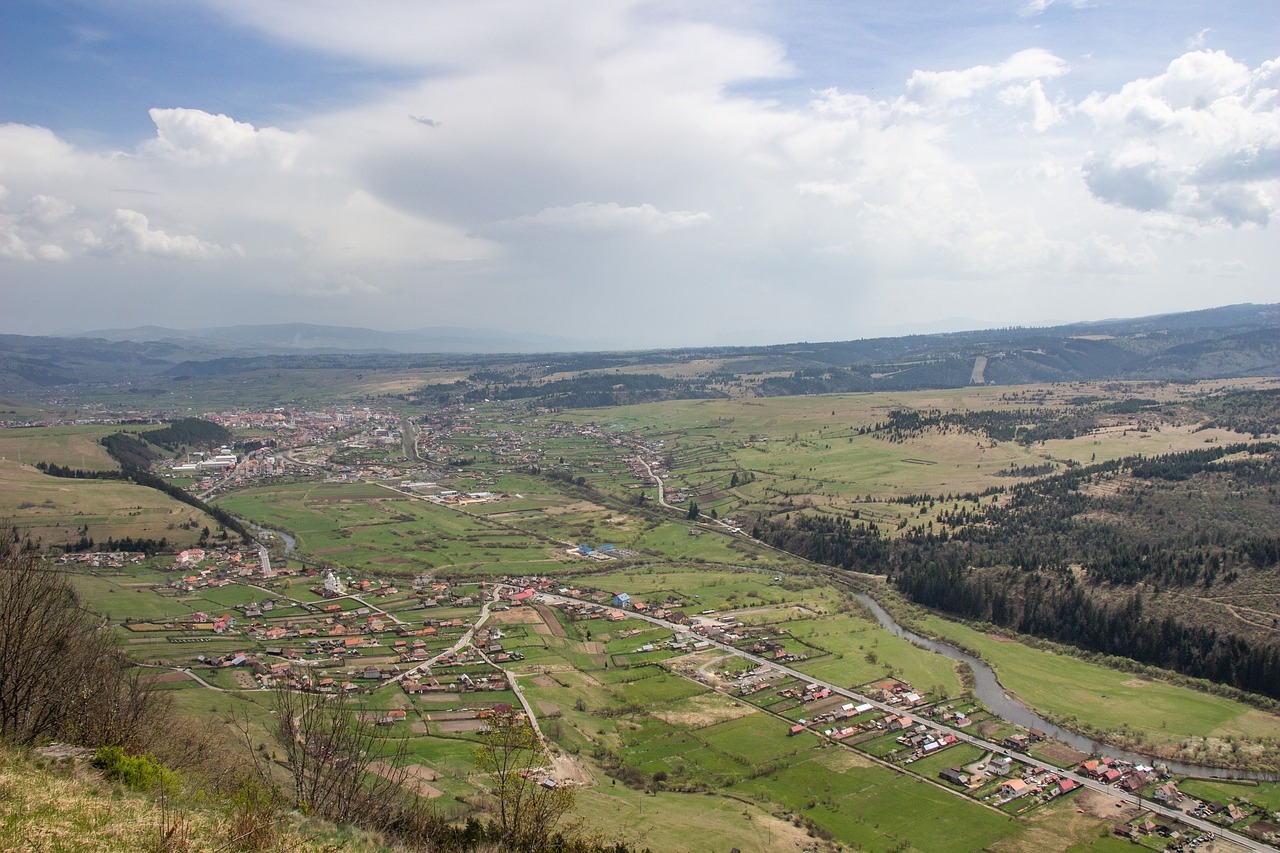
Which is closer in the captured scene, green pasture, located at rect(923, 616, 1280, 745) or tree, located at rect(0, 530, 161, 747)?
tree, located at rect(0, 530, 161, 747)

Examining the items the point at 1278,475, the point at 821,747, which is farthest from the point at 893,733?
the point at 1278,475

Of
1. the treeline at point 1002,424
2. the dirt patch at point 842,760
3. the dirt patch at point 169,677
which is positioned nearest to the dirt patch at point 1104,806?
the dirt patch at point 842,760

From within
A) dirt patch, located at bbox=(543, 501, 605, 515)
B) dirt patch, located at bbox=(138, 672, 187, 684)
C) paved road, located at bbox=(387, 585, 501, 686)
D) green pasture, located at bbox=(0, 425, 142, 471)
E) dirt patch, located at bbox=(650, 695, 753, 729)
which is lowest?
dirt patch, located at bbox=(650, 695, 753, 729)

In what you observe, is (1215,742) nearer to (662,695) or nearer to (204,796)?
(662,695)

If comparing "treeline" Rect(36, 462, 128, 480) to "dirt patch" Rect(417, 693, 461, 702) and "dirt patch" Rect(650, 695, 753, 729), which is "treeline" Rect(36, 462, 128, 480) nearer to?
"dirt patch" Rect(417, 693, 461, 702)

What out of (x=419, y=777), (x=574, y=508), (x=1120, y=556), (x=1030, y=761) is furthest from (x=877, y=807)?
(x=574, y=508)

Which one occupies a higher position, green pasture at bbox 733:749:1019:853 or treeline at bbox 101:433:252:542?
treeline at bbox 101:433:252:542

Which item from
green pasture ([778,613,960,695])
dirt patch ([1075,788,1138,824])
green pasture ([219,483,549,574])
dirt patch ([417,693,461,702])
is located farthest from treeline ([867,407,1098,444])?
dirt patch ([417,693,461,702])

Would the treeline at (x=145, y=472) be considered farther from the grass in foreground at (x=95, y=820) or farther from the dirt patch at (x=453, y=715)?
the grass in foreground at (x=95, y=820)
